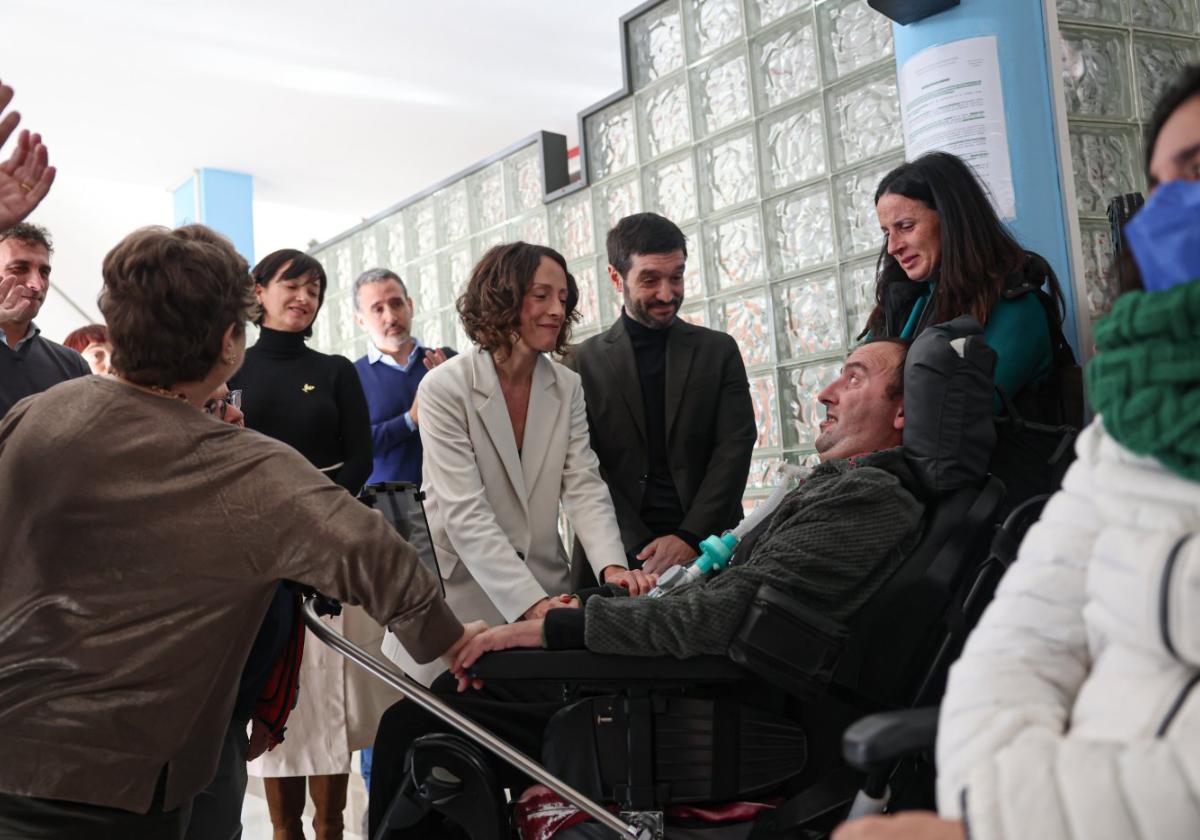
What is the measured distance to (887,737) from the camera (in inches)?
35.3

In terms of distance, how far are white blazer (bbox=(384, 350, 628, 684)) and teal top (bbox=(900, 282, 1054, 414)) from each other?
0.86 meters

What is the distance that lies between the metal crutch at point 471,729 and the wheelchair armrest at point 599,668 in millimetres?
104

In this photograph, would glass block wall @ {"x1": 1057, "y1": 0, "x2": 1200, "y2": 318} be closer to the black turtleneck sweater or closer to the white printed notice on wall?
the white printed notice on wall

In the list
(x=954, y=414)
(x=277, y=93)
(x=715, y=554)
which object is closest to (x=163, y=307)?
(x=715, y=554)

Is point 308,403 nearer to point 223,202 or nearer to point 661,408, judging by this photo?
point 661,408

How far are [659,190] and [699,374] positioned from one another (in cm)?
160

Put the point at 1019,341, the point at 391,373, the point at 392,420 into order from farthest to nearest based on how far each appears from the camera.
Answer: the point at 391,373 < the point at 392,420 < the point at 1019,341

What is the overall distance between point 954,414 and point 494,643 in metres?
0.77

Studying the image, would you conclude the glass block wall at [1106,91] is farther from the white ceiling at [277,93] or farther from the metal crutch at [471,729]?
the white ceiling at [277,93]

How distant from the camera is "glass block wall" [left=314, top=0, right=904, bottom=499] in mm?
3369

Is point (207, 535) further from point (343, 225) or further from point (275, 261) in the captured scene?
point (343, 225)

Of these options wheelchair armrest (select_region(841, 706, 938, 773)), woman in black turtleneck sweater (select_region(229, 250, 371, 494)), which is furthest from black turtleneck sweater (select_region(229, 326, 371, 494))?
wheelchair armrest (select_region(841, 706, 938, 773))

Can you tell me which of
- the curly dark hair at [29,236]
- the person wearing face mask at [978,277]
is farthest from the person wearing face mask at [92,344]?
the person wearing face mask at [978,277]

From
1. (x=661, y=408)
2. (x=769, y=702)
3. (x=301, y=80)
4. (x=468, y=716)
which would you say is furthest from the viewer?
(x=301, y=80)
